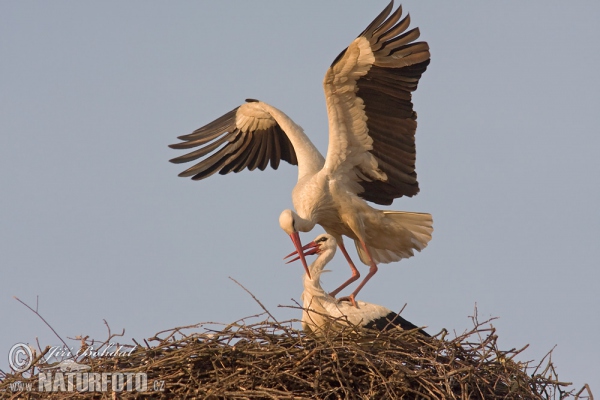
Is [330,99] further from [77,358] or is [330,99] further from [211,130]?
[77,358]

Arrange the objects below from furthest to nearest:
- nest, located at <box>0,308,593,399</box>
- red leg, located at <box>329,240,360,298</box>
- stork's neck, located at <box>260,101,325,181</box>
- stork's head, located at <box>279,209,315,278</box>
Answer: stork's neck, located at <box>260,101,325,181</box>, red leg, located at <box>329,240,360,298</box>, stork's head, located at <box>279,209,315,278</box>, nest, located at <box>0,308,593,399</box>

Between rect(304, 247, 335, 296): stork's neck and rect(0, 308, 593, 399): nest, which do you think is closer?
rect(0, 308, 593, 399): nest

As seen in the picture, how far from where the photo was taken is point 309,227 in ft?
27.1

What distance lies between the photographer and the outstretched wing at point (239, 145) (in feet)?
30.5

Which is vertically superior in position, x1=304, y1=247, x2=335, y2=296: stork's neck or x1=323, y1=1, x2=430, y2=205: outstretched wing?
x1=323, y1=1, x2=430, y2=205: outstretched wing

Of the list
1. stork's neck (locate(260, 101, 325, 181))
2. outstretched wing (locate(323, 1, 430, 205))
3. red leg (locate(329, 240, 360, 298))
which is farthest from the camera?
stork's neck (locate(260, 101, 325, 181))

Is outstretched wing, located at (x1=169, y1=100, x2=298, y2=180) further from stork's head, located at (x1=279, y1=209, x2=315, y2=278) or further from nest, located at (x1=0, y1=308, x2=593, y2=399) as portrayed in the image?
nest, located at (x1=0, y1=308, x2=593, y2=399)

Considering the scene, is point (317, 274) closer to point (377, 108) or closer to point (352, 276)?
point (352, 276)

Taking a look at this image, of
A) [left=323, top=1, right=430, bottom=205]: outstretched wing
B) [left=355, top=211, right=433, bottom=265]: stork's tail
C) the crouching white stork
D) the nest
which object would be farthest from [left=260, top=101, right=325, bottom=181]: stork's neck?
the nest

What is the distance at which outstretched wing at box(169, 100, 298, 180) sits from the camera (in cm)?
930

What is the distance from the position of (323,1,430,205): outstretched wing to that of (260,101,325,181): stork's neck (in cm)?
38

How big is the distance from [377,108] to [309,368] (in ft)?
8.92

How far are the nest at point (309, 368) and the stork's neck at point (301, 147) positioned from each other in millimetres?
2569

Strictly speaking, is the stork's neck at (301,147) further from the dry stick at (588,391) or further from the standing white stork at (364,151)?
the dry stick at (588,391)
